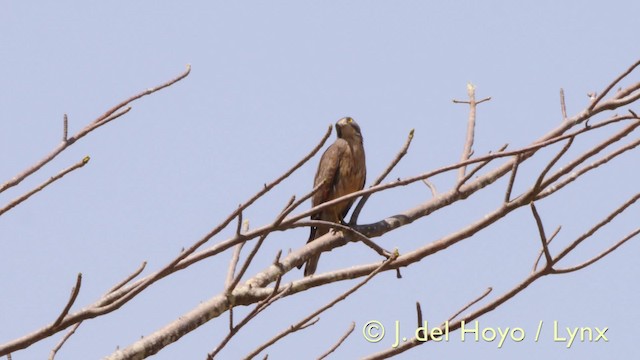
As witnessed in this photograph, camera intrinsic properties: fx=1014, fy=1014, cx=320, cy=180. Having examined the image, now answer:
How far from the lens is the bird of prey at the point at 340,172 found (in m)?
7.29

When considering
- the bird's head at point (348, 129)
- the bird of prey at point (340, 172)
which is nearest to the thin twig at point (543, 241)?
the bird of prey at point (340, 172)

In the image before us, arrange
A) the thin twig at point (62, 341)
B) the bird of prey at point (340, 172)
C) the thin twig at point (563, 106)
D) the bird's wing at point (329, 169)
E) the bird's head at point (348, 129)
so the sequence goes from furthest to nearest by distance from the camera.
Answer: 1. the bird's head at point (348, 129)
2. the bird's wing at point (329, 169)
3. the bird of prey at point (340, 172)
4. the thin twig at point (563, 106)
5. the thin twig at point (62, 341)

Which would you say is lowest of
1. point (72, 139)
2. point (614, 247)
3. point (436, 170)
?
point (614, 247)

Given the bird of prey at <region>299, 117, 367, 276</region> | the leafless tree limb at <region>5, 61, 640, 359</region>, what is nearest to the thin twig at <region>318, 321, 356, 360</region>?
the leafless tree limb at <region>5, 61, 640, 359</region>

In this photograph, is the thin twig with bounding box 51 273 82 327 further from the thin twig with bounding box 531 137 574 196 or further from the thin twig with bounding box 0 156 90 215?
the thin twig with bounding box 531 137 574 196

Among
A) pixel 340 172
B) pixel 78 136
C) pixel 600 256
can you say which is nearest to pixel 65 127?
pixel 78 136

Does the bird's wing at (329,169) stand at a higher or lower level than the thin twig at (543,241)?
higher

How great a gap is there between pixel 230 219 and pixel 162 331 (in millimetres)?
679

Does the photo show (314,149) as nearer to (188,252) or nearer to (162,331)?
(188,252)

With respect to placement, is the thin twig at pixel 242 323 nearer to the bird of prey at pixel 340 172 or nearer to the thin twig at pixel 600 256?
the thin twig at pixel 600 256

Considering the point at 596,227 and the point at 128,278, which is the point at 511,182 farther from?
the point at 128,278

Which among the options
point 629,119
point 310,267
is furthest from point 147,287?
point 310,267

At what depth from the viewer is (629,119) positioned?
11.0ft

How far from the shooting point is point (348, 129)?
25.8ft
